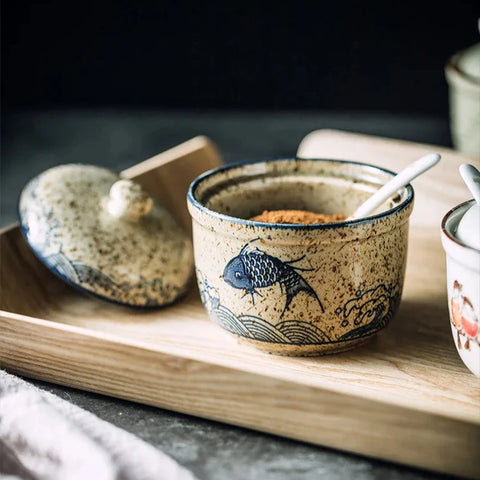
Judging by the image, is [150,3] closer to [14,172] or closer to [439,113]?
[14,172]

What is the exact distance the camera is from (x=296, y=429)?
0.51m

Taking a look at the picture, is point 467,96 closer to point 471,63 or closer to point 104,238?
point 471,63

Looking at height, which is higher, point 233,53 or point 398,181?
point 398,181

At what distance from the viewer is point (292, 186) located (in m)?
0.67

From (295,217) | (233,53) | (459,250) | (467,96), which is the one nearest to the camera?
(459,250)

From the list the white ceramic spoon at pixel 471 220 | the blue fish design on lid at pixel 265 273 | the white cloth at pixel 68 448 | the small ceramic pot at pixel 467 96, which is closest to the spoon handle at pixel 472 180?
the white ceramic spoon at pixel 471 220

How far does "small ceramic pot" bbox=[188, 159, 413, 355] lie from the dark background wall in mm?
761

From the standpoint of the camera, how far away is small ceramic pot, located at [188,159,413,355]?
0.54 meters

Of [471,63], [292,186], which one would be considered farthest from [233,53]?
[292,186]

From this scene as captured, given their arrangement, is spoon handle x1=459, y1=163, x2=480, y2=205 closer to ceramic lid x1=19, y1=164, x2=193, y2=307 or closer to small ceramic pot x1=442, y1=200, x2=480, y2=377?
small ceramic pot x1=442, y1=200, x2=480, y2=377

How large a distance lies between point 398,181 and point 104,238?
0.24 meters

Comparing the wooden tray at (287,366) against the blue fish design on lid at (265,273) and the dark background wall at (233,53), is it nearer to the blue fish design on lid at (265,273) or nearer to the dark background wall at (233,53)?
the blue fish design on lid at (265,273)

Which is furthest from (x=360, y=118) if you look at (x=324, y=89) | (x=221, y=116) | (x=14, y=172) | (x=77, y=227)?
(x=77, y=227)

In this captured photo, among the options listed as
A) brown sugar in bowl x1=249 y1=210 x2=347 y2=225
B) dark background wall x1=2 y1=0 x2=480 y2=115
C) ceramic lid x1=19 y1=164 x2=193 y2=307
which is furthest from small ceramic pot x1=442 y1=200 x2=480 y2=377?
dark background wall x1=2 y1=0 x2=480 y2=115
